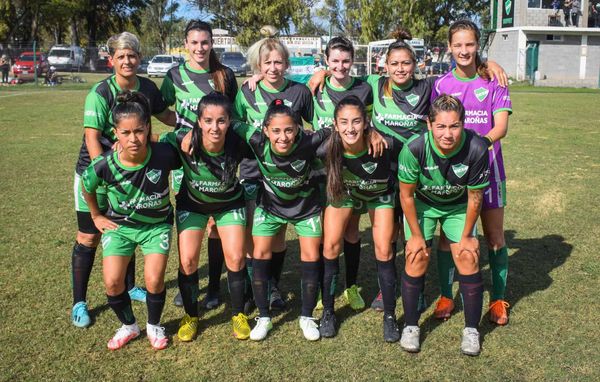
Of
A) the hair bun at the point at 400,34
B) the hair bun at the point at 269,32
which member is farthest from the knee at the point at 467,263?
the hair bun at the point at 269,32

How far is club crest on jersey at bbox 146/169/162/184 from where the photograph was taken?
3.73 metres

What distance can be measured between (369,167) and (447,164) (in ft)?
1.64

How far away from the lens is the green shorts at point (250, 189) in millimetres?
4289

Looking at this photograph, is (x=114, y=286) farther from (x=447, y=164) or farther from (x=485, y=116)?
(x=485, y=116)

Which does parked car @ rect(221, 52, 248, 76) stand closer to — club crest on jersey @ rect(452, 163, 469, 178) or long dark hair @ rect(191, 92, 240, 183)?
long dark hair @ rect(191, 92, 240, 183)

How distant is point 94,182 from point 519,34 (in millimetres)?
36973

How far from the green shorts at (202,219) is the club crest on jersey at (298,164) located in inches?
20.4

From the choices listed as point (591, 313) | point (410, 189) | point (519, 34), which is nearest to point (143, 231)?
point (410, 189)

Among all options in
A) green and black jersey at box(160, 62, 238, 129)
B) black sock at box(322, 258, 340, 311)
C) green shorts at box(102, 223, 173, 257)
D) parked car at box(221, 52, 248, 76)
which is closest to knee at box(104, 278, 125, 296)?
green shorts at box(102, 223, 173, 257)

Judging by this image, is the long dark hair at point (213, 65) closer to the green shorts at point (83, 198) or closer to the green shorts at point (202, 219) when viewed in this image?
the green shorts at point (202, 219)

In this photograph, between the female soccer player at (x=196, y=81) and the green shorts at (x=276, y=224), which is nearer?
the green shorts at (x=276, y=224)

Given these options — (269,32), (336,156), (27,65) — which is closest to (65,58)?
(27,65)

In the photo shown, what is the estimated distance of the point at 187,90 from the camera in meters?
4.31

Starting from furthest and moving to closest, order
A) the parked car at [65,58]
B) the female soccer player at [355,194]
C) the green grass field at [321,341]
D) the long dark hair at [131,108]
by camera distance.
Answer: the parked car at [65,58], the female soccer player at [355,194], the long dark hair at [131,108], the green grass field at [321,341]
